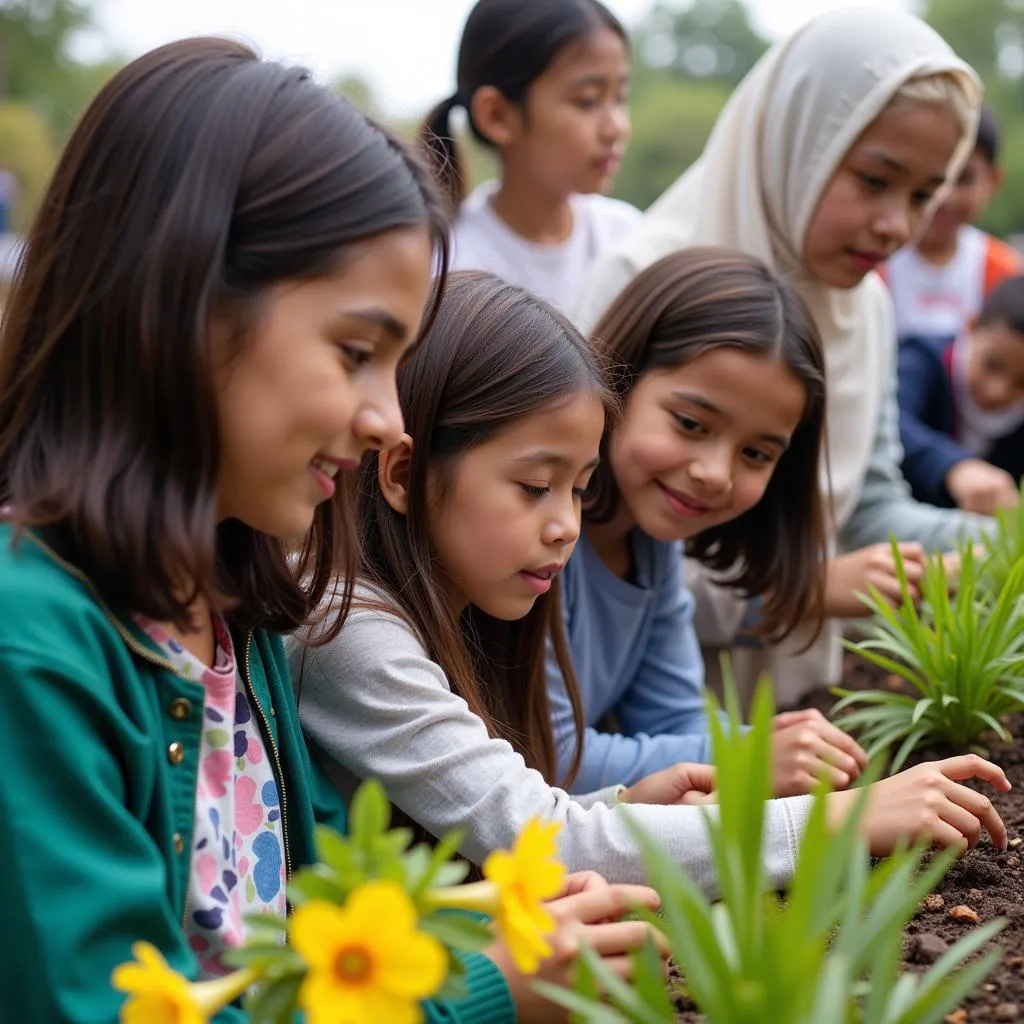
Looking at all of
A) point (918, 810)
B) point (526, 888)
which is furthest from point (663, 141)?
point (526, 888)

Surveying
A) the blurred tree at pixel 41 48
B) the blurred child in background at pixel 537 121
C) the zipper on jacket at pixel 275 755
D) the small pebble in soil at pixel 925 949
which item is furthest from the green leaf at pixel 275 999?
the blurred tree at pixel 41 48

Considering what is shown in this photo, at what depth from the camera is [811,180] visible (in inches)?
127

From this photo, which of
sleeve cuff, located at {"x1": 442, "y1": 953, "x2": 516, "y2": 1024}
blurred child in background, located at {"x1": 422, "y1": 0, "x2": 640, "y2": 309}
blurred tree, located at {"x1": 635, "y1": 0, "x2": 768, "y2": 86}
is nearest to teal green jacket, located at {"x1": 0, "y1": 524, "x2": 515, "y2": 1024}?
sleeve cuff, located at {"x1": 442, "y1": 953, "x2": 516, "y2": 1024}

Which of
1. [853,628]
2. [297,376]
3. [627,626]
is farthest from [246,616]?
[853,628]

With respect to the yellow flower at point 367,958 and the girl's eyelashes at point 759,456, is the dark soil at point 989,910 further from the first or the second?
the girl's eyelashes at point 759,456

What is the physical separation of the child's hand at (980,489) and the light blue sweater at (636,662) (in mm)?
1140

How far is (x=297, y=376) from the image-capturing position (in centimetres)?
138

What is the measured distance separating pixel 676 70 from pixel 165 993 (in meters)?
74.7

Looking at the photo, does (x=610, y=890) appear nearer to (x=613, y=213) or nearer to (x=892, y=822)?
(x=892, y=822)

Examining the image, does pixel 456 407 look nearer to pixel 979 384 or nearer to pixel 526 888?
pixel 526 888

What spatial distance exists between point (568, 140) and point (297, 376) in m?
2.70

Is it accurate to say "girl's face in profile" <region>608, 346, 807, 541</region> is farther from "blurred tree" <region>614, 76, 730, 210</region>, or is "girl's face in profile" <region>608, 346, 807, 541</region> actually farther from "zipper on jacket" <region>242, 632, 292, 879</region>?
"blurred tree" <region>614, 76, 730, 210</region>

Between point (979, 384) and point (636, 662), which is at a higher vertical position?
point (979, 384)

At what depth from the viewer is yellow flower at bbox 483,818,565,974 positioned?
3.69 ft
